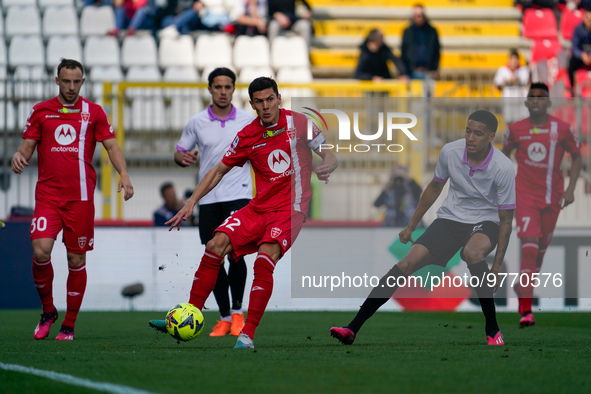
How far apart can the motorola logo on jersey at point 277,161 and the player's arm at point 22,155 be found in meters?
2.03

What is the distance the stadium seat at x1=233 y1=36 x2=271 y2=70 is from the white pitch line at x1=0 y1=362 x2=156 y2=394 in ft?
41.1

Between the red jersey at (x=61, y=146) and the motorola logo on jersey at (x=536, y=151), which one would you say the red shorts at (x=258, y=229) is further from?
the motorola logo on jersey at (x=536, y=151)

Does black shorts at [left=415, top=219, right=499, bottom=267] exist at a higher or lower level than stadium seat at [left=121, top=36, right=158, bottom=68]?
lower

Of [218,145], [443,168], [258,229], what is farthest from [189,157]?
[443,168]

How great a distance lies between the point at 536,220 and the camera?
9.31 m

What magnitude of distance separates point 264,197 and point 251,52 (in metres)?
11.5

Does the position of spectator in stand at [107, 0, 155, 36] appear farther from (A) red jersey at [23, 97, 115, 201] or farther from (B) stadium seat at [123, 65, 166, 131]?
(A) red jersey at [23, 97, 115, 201]

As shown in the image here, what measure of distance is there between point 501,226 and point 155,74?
11069mm

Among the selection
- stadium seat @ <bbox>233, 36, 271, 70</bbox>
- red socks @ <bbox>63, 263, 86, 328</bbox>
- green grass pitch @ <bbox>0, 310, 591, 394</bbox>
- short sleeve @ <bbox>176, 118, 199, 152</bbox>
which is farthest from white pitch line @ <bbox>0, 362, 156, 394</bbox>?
stadium seat @ <bbox>233, 36, 271, 70</bbox>

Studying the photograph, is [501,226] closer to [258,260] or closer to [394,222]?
[258,260]

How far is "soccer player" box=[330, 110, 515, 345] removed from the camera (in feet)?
23.3

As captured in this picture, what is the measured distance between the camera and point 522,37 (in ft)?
68.9

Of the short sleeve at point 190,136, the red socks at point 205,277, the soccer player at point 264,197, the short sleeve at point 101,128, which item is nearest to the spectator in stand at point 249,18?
the short sleeve at point 190,136

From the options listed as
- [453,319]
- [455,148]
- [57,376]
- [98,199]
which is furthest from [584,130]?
[57,376]
